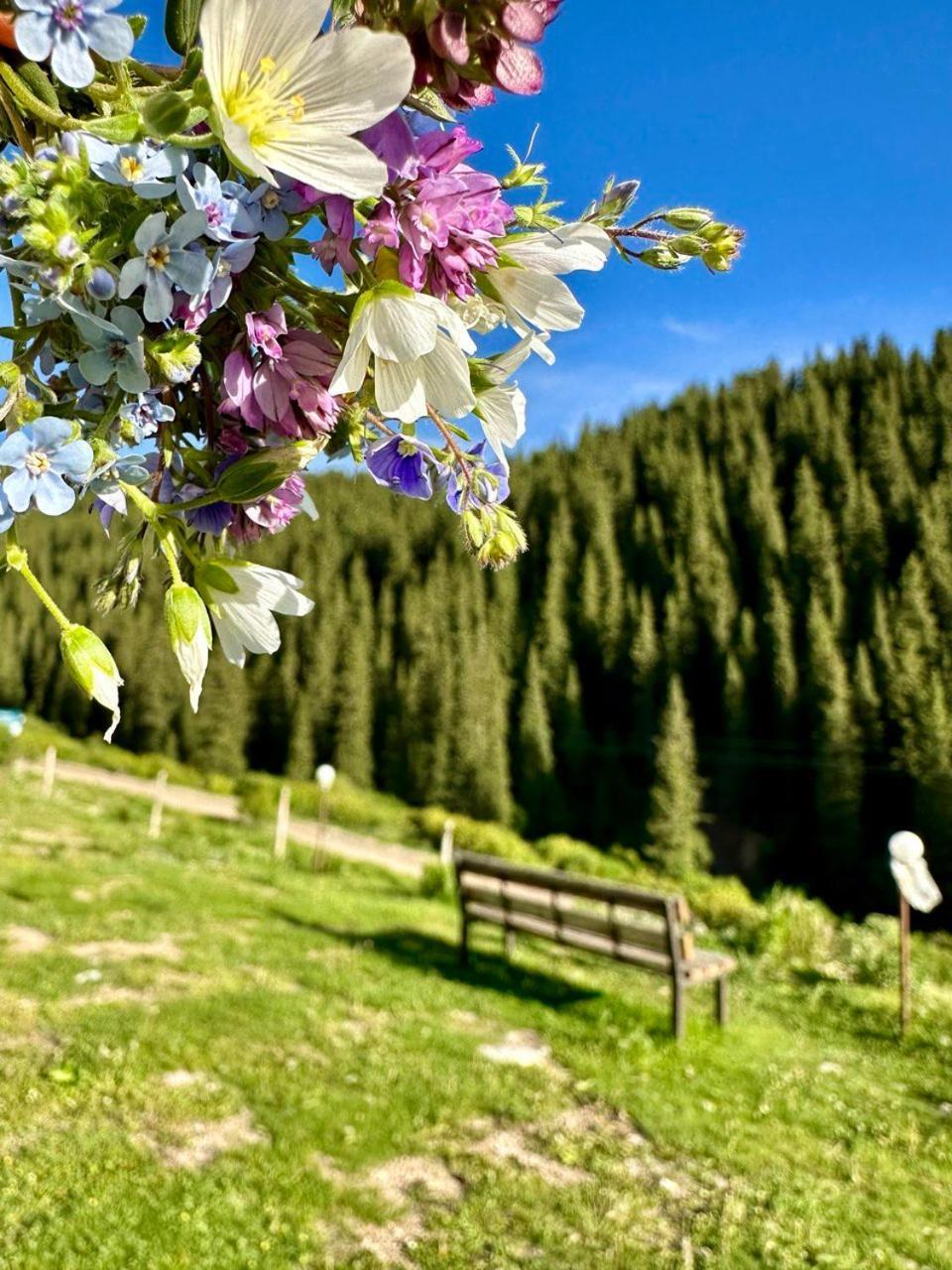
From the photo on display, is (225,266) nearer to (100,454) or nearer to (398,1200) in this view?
(100,454)

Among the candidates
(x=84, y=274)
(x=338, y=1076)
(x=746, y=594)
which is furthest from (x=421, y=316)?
(x=746, y=594)

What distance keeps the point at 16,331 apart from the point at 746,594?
33986 millimetres

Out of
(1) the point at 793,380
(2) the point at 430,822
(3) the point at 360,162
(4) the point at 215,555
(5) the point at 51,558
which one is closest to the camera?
(3) the point at 360,162

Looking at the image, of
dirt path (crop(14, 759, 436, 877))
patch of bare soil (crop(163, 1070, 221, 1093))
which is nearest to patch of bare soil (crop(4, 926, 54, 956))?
patch of bare soil (crop(163, 1070, 221, 1093))

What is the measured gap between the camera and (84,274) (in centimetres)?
59

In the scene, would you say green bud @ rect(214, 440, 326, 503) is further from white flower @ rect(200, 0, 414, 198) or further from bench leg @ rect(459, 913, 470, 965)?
bench leg @ rect(459, 913, 470, 965)

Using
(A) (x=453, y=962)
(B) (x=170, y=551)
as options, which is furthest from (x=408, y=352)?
(A) (x=453, y=962)

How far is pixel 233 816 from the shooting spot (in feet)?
77.8

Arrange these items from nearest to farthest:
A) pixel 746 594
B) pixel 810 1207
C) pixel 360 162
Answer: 1. pixel 360 162
2. pixel 810 1207
3. pixel 746 594

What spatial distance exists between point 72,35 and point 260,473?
0.28 meters

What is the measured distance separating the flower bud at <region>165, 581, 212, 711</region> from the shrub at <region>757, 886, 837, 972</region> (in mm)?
11245

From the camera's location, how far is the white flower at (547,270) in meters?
0.67

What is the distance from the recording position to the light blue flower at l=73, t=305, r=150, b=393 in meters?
0.62

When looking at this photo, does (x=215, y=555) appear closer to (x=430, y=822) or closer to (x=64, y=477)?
(x=64, y=477)
